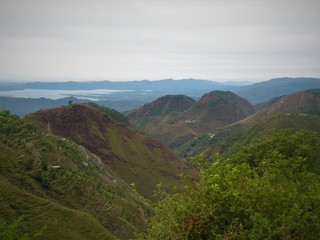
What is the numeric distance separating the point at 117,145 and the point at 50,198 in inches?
2947

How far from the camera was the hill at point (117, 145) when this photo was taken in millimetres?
105750

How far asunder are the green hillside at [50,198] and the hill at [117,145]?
118ft

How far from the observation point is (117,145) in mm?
117438

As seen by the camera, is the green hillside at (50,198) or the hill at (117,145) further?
the hill at (117,145)

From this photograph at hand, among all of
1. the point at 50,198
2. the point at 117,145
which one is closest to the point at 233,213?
the point at 50,198

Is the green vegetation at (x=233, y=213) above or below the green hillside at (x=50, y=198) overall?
above

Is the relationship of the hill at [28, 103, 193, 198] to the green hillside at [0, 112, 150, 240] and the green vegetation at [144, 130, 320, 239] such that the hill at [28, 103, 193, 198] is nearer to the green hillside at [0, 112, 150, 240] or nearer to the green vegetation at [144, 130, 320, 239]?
the green hillside at [0, 112, 150, 240]

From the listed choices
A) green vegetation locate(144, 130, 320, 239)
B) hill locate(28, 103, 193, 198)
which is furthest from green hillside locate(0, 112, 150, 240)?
hill locate(28, 103, 193, 198)

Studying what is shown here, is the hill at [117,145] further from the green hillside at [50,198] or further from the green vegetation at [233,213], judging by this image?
the green vegetation at [233,213]

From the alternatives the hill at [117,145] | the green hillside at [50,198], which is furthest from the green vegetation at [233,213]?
the hill at [117,145]

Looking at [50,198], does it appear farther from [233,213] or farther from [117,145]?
[117,145]

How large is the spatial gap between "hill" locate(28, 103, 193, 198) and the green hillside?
35910 mm

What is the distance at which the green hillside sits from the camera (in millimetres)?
33569

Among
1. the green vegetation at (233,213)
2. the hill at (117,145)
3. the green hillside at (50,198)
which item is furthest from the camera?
the hill at (117,145)
